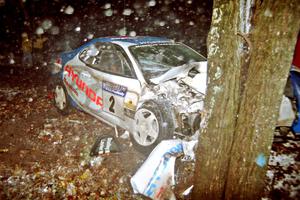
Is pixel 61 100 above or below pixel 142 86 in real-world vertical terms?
below

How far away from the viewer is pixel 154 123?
373 centimetres


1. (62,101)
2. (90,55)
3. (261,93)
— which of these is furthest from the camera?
(62,101)

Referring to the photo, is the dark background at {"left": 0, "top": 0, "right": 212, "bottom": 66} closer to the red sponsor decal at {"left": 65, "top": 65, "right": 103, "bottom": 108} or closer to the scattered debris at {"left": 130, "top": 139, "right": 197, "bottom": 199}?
the red sponsor decal at {"left": 65, "top": 65, "right": 103, "bottom": 108}

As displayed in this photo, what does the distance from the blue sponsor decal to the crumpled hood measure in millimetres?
471

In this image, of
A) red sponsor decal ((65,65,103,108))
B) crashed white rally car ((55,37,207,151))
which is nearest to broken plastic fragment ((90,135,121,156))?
crashed white rally car ((55,37,207,151))

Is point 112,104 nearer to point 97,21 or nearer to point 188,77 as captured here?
point 188,77

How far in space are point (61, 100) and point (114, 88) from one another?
1.90 metres

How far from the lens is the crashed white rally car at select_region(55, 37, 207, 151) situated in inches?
144

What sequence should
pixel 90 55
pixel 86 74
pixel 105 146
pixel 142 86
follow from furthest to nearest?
pixel 90 55 → pixel 86 74 → pixel 105 146 → pixel 142 86

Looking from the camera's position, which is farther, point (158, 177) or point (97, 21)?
point (97, 21)

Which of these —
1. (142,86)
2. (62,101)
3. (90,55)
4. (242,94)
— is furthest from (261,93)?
(62,101)

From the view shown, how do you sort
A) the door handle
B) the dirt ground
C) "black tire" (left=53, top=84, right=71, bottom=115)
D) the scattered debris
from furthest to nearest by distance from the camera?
"black tire" (left=53, top=84, right=71, bottom=115), the door handle, the dirt ground, the scattered debris

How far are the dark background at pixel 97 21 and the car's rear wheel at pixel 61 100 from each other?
5.92 metres

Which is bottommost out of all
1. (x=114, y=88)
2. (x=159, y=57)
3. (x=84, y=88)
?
(x=84, y=88)
